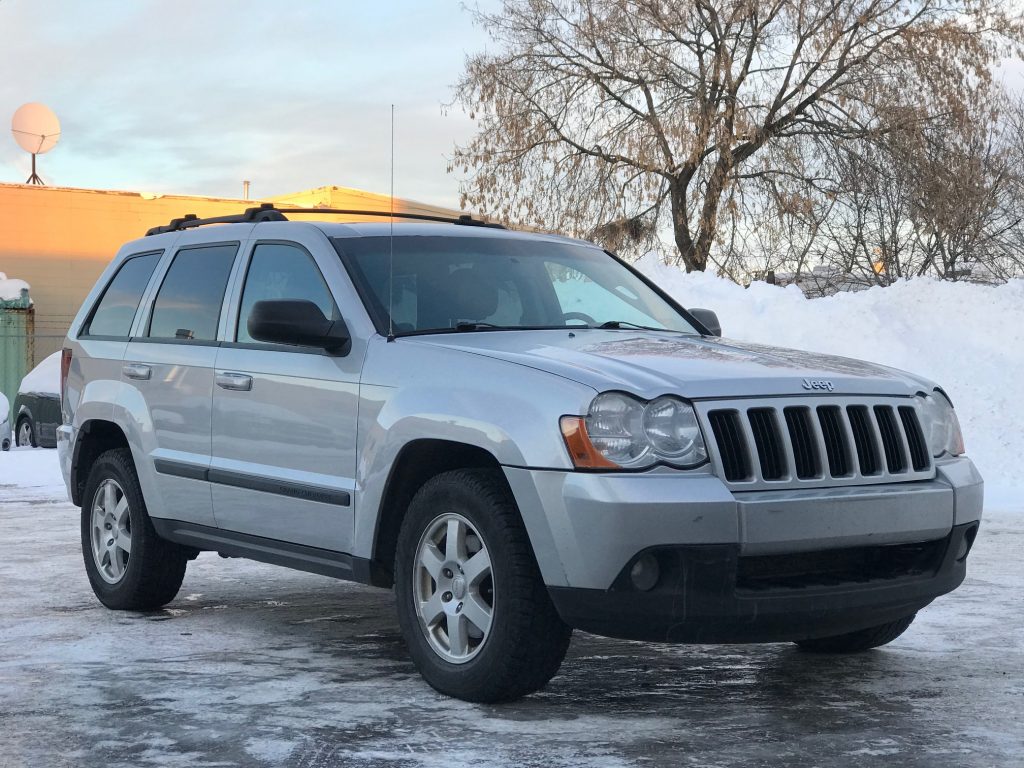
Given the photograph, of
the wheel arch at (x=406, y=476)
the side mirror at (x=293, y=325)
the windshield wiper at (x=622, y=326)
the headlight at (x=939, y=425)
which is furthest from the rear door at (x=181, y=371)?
the headlight at (x=939, y=425)

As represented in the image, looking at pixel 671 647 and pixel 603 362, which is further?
pixel 671 647

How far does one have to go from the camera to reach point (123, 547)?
746 cm

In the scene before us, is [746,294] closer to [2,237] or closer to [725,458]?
[725,458]

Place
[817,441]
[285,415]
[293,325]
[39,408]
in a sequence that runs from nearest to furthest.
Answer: [817,441] → [293,325] → [285,415] → [39,408]

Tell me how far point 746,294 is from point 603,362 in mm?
14960

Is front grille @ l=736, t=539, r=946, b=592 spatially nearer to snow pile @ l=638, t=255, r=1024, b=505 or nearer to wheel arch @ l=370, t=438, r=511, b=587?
wheel arch @ l=370, t=438, r=511, b=587

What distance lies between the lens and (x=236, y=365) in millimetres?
6500

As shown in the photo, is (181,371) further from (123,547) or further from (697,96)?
(697,96)

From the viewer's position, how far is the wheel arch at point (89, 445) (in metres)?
7.73

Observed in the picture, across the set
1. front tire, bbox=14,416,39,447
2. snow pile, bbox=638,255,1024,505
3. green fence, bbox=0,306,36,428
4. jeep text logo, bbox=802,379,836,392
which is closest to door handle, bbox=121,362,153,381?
jeep text logo, bbox=802,379,836,392

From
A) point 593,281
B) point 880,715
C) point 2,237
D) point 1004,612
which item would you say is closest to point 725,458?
point 880,715

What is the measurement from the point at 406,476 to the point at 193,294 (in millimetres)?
2037

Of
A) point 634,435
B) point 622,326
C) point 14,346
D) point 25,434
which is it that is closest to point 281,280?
point 622,326

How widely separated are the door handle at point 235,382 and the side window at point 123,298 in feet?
4.04
